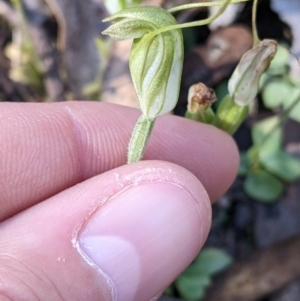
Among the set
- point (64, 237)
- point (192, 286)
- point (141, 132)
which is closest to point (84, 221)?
point (64, 237)

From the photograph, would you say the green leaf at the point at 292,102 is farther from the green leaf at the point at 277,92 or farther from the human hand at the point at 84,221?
the human hand at the point at 84,221

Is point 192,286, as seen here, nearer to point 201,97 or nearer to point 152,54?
point 201,97

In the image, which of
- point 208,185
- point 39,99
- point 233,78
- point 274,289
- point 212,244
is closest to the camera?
point 233,78

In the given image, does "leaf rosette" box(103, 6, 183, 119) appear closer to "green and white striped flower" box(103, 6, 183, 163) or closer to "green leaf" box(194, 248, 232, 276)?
"green and white striped flower" box(103, 6, 183, 163)

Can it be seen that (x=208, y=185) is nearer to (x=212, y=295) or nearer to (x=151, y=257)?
(x=151, y=257)

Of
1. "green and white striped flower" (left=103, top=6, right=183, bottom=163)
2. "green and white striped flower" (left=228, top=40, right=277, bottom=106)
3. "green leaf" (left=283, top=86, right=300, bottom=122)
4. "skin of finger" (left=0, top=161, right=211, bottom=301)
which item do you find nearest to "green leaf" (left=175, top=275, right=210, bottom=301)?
"green leaf" (left=283, top=86, right=300, bottom=122)

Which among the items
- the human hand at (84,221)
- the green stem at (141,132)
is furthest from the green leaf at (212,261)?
the green stem at (141,132)

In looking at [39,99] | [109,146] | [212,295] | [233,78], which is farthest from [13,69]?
[233,78]
